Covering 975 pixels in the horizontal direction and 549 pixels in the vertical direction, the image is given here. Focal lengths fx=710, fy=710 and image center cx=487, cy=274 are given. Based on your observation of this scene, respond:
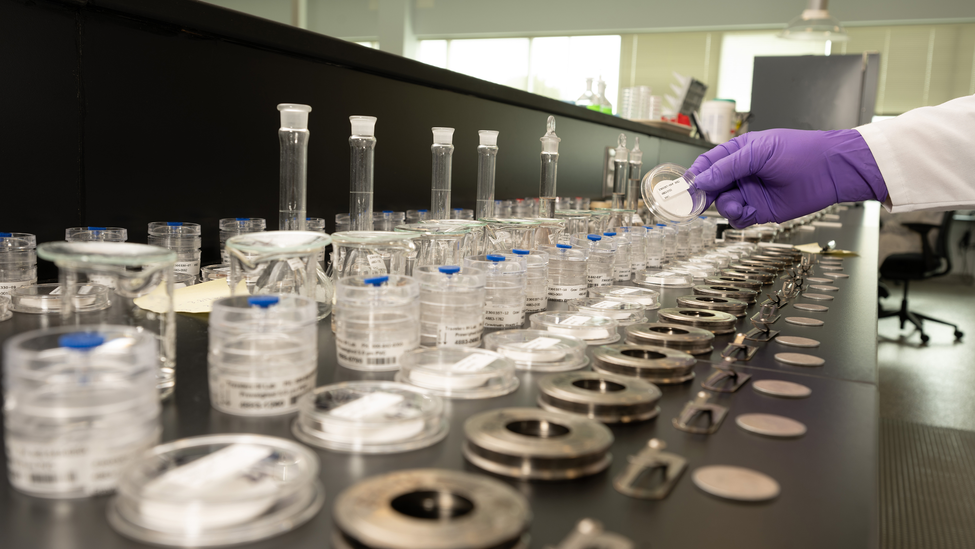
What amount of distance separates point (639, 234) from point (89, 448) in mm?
1522

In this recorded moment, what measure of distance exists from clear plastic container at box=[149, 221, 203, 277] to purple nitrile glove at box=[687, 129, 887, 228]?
3.54 feet

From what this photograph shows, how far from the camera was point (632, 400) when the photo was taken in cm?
74

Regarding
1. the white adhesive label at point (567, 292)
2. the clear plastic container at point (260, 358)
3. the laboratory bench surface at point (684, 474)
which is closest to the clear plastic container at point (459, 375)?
the laboratory bench surface at point (684, 474)

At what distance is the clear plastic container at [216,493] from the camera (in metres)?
0.47

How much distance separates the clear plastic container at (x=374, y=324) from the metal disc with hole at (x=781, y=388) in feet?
1.47

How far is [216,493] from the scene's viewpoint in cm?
50

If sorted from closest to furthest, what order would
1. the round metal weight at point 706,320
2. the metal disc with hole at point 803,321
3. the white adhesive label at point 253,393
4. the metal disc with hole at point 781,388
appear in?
the white adhesive label at point 253,393
the metal disc with hole at point 781,388
the round metal weight at point 706,320
the metal disc with hole at point 803,321

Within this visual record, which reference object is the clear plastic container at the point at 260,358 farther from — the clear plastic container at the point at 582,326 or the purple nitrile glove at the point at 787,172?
the purple nitrile glove at the point at 787,172

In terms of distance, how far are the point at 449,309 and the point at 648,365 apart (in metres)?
0.28

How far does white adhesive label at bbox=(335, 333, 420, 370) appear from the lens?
88 centimetres

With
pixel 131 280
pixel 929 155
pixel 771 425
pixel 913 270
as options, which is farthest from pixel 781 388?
pixel 913 270

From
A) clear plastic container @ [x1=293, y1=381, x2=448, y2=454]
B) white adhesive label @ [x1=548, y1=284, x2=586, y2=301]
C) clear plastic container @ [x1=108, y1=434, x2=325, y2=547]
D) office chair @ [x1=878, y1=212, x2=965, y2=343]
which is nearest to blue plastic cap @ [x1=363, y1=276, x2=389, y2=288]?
clear plastic container @ [x1=293, y1=381, x2=448, y2=454]

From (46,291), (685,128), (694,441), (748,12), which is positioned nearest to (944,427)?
(685,128)

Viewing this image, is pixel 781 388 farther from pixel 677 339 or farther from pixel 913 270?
pixel 913 270
